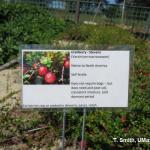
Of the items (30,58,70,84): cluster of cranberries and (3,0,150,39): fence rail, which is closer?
(30,58,70,84): cluster of cranberries

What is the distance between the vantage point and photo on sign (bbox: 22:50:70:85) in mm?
4789

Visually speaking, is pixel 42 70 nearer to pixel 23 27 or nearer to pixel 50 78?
pixel 50 78

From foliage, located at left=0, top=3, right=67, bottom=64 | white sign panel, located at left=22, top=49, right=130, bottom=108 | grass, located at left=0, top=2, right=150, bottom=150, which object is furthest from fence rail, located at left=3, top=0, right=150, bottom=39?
white sign panel, located at left=22, top=49, right=130, bottom=108

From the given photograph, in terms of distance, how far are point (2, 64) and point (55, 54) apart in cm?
487

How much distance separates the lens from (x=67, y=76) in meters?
4.81

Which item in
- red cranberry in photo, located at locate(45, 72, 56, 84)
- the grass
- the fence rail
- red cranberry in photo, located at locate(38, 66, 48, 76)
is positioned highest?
the fence rail

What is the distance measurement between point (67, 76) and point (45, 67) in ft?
0.75

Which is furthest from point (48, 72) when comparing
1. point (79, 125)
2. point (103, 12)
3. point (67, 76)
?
point (103, 12)

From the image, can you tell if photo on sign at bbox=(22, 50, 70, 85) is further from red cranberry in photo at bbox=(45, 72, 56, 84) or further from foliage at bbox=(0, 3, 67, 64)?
foliage at bbox=(0, 3, 67, 64)

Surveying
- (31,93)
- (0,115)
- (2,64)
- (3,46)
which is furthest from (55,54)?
(3,46)

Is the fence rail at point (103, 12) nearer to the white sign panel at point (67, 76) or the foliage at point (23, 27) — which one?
the foliage at point (23, 27)

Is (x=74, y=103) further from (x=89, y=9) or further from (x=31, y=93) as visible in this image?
(x=89, y=9)

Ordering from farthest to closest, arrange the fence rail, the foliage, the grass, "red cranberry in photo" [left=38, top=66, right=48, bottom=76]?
the fence rail < the foliage < the grass < "red cranberry in photo" [left=38, top=66, right=48, bottom=76]

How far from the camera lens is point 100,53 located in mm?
4793
